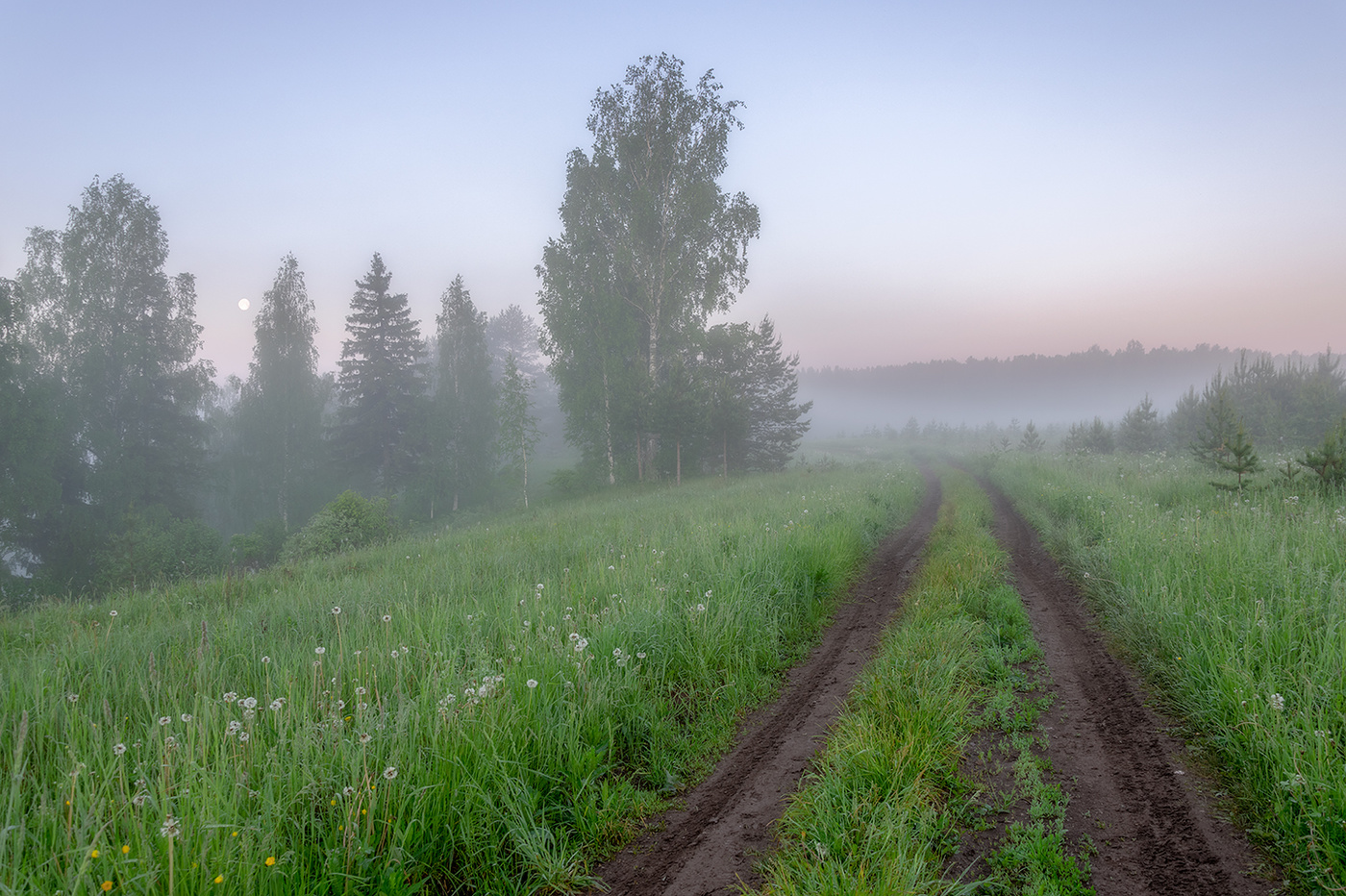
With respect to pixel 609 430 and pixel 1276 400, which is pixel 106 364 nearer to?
pixel 609 430

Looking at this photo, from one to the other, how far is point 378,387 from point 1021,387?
173 meters

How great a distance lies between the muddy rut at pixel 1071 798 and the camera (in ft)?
9.64

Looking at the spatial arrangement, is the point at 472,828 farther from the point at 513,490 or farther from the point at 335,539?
the point at 513,490

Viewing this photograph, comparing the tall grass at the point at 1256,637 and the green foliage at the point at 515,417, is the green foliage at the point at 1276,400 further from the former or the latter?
the green foliage at the point at 515,417

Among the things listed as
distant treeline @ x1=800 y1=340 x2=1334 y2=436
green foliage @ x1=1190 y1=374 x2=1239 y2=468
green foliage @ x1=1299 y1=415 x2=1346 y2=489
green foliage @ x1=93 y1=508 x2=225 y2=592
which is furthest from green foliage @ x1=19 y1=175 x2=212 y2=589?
distant treeline @ x1=800 y1=340 x2=1334 y2=436

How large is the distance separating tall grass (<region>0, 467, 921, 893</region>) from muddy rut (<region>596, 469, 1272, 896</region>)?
29 centimetres

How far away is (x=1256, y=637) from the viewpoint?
4695 millimetres

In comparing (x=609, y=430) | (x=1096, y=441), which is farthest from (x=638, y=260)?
(x=1096, y=441)

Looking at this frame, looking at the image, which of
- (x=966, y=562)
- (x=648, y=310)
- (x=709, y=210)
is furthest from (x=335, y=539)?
(x=709, y=210)

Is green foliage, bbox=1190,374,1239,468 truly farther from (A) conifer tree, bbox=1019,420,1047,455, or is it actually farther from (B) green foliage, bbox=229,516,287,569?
(B) green foliage, bbox=229,516,287,569

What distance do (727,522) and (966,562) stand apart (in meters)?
4.39

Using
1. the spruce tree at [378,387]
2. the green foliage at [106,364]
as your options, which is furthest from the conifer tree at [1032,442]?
the green foliage at [106,364]

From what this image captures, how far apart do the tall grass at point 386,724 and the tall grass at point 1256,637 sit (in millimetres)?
3406

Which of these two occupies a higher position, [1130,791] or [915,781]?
[915,781]
